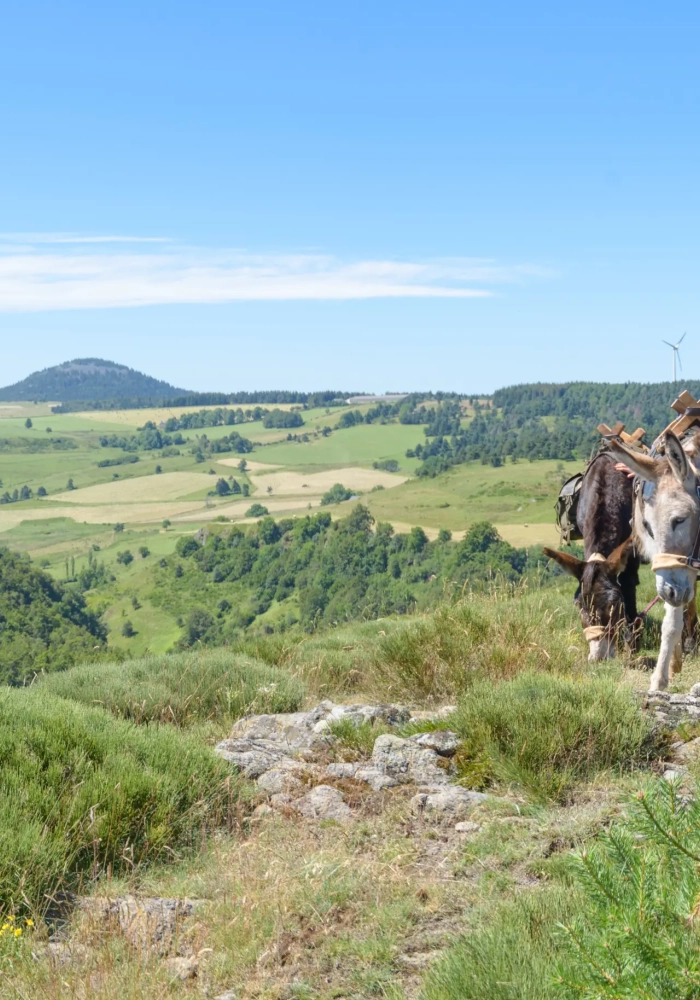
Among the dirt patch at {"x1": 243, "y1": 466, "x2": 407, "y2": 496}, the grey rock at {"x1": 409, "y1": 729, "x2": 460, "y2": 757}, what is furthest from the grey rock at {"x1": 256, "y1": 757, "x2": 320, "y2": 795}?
the dirt patch at {"x1": 243, "y1": 466, "x2": 407, "y2": 496}

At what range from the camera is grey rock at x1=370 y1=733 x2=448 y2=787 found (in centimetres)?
503

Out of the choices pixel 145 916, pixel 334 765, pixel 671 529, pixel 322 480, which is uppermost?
pixel 671 529

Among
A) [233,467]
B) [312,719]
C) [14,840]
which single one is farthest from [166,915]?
[233,467]

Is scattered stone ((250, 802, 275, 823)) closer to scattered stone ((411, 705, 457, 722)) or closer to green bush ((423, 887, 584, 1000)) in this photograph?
scattered stone ((411, 705, 457, 722))

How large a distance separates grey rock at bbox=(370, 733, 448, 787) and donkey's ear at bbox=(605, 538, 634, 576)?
3015 mm

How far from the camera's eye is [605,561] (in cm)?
759

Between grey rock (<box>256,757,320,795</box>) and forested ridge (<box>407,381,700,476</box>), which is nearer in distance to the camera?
grey rock (<box>256,757,320,795</box>)

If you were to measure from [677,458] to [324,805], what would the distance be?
12.0 feet

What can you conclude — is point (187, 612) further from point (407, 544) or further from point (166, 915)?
point (166, 915)

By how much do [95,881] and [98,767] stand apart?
80 centimetres

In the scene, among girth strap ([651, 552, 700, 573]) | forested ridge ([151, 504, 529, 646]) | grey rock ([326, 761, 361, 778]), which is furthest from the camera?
forested ridge ([151, 504, 529, 646])

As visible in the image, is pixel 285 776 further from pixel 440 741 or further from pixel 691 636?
pixel 691 636

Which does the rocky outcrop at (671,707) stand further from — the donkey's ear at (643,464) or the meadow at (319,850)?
the donkey's ear at (643,464)

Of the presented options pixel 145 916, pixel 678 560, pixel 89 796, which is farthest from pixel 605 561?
pixel 145 916
